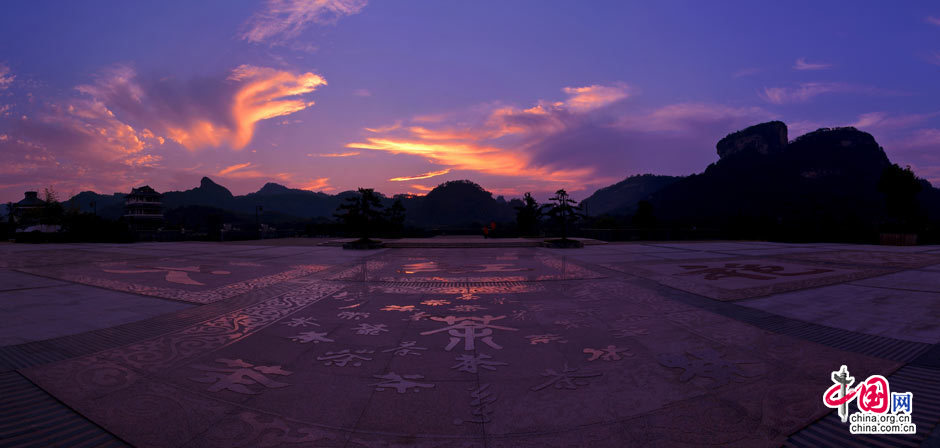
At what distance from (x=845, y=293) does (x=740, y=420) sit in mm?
7903

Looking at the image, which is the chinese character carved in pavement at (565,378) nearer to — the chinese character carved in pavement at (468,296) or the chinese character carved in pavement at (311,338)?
the chinese character carved in pavement at (311,338)

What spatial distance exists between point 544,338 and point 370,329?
8.82 feet

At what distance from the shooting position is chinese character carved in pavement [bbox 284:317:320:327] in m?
5.78

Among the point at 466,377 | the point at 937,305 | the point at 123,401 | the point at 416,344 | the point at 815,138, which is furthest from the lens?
the point at 815,138

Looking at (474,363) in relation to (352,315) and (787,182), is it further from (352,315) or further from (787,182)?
(787,182)

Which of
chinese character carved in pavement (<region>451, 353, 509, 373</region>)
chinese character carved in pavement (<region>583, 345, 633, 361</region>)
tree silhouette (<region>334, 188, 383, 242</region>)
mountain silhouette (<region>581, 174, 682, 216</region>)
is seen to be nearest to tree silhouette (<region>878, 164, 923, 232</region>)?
chinese character carved in pavement (<region>583, 345, 633, 361</region>)

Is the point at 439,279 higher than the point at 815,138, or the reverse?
the point at 815,138

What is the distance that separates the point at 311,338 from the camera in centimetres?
514

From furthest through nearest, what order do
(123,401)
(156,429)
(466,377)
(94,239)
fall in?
1. (94,239)
2. (466,377)
3. (123,401)
4. (156,429)

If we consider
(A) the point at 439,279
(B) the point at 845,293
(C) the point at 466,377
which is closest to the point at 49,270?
(A) the point at 439,279

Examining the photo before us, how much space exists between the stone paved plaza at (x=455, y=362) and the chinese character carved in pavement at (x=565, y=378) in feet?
0.09

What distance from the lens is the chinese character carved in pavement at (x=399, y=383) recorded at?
3625 mm

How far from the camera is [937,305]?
6.77 m

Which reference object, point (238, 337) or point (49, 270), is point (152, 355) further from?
point (49, 270)
